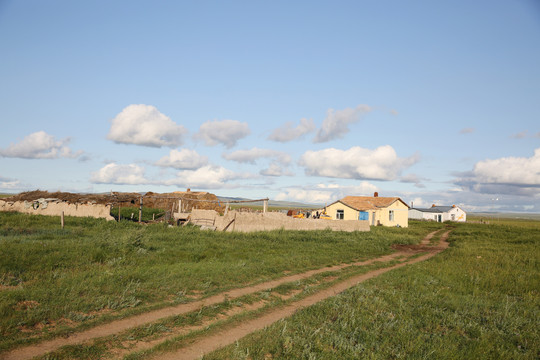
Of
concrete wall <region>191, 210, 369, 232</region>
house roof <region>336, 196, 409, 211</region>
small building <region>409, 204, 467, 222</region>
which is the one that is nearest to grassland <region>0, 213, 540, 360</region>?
concrete wall <region>191, 210, 369, 232</region>

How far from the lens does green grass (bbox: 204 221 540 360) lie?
6.23 m

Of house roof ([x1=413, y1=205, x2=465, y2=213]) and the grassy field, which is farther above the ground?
house roof ([x1=413, y1=205, x2=465, y2=213])

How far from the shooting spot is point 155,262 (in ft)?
43.4

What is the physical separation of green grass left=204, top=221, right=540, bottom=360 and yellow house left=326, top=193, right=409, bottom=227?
3385 centimetres

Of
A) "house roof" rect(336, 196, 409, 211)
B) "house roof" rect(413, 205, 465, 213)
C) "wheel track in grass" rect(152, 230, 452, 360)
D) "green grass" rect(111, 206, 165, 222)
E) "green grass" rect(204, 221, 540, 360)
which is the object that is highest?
"house roof" rect(336, 196, 409, 211)

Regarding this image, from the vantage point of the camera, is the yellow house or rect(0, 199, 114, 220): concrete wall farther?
the yellow house

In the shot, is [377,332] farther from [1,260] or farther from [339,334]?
[1,260]

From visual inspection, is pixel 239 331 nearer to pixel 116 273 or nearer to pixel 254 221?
pixel 116 273

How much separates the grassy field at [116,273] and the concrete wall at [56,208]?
29.4ft

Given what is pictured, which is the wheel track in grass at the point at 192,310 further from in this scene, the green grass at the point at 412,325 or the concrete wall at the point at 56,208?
the concrete wall at the point at 56,208

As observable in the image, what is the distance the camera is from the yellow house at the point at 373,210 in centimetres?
4644

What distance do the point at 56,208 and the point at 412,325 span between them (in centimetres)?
3268

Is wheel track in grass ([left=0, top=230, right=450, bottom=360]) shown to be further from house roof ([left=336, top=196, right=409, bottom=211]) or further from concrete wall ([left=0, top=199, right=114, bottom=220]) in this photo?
house roof ([left=336, top=196, right=409, bottom=211])

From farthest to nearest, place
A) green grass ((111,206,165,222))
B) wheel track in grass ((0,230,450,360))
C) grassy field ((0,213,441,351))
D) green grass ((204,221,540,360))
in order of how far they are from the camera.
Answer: green grass ((111,206,165,222))
grassy field ((0,213,441,351))
green grass ((204,221,540,360))
wheel track in grass ((0,230,450,360))
